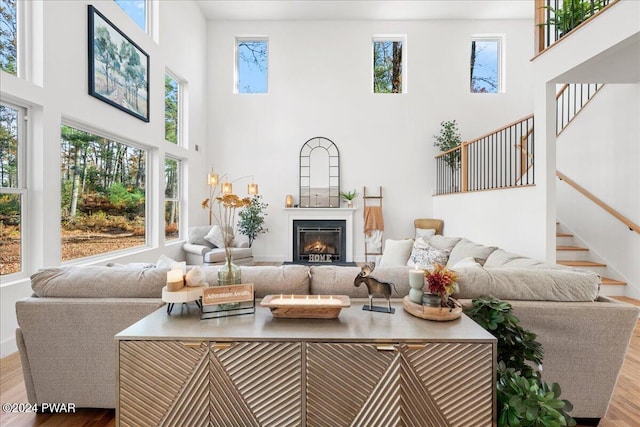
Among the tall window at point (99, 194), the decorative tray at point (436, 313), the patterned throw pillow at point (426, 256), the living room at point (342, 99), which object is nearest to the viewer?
the decorative tray at point (436, 313)

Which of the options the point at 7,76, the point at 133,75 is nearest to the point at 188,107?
the point at 133,75

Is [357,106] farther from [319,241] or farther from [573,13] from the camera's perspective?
[573,13]

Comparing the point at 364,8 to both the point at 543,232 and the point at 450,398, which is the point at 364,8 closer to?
the point at 543,232

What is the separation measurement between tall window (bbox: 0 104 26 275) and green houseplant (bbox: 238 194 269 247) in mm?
3485

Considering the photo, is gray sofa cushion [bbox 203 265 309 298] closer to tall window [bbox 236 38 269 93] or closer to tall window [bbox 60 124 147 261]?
tall window [bbox 60 124 147 261]

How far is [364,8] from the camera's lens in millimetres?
6113

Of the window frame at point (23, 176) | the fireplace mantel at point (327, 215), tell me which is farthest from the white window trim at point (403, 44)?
the window frame at point (23, 176)

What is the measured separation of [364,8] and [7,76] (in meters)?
5.66

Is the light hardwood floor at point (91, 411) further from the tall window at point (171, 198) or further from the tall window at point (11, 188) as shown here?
the tall window at point (171, 198)

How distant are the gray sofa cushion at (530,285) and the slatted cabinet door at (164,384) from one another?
4.42ft

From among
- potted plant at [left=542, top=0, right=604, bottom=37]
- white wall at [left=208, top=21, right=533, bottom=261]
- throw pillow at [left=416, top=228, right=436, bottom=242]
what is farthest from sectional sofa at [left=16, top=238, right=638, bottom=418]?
white wall at [left=208, top=21, right=533, bottom=261]

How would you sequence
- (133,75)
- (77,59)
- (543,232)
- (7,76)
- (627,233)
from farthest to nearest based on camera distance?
(133,75) < (627,233) < (77,59) < (543,232) < (7,76)

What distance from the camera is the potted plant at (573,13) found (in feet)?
9.07

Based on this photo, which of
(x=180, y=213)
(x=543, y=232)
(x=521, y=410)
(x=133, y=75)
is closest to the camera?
(x=521, y=410)
